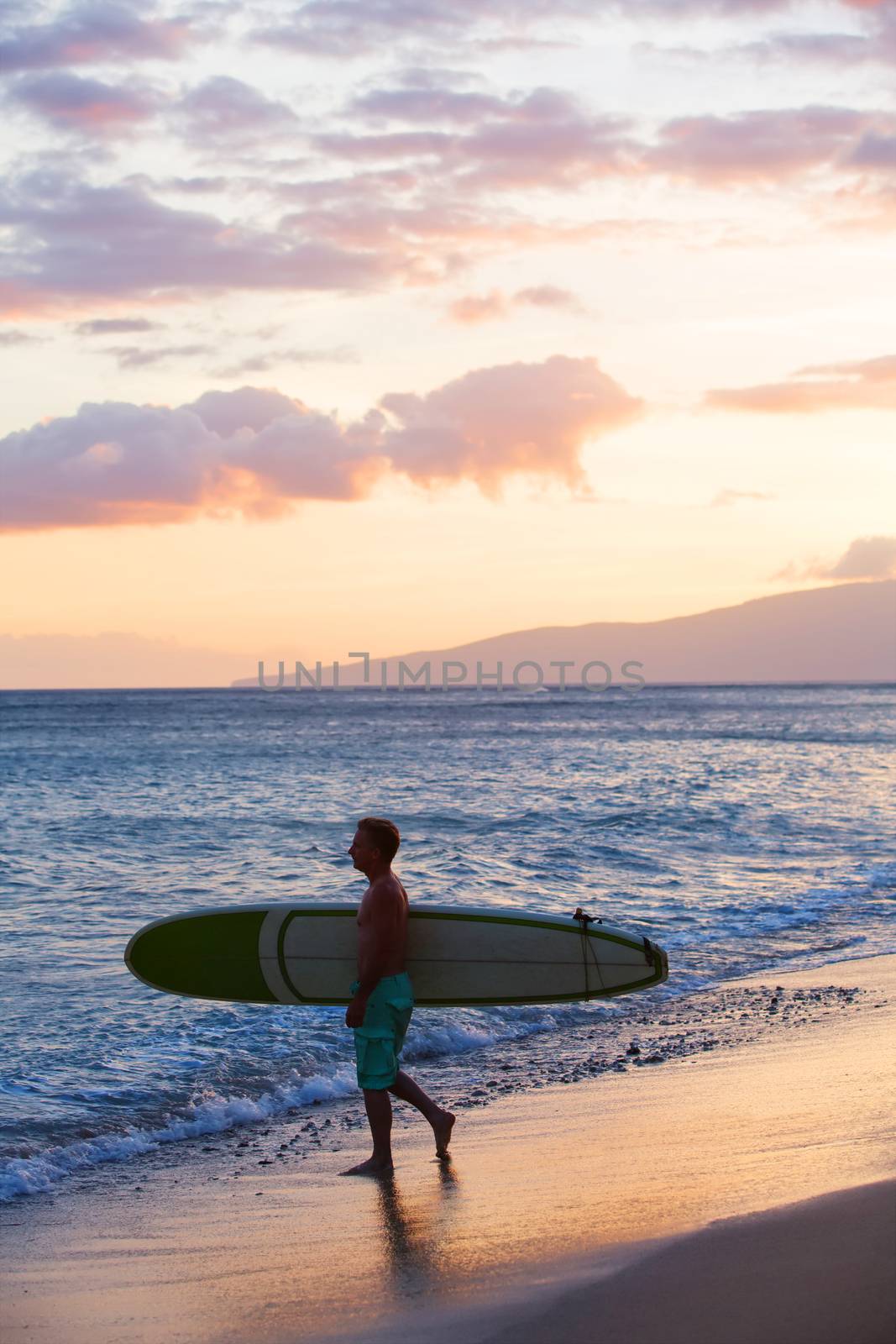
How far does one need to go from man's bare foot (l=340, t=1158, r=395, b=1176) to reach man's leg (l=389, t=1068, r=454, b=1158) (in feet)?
0.84

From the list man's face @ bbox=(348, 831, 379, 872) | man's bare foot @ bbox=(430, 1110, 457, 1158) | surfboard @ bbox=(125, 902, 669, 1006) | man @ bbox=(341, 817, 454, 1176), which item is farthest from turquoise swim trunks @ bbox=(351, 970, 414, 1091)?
surfboard @ bbox=(125, 902, 669, 1006)

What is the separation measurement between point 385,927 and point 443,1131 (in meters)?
0.98

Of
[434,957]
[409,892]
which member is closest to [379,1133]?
[434,957]

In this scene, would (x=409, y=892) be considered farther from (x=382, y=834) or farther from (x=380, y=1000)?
(x=382, y=834)

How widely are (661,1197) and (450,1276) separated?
1015mm

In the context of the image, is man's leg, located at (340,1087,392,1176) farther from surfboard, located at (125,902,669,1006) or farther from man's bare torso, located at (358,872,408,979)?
surfboard, located at (125,902,669,1006)

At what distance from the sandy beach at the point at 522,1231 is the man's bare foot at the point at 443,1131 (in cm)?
11

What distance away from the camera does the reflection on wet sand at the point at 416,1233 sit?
4051mm

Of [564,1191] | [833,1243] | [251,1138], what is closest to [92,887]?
[251,1138]

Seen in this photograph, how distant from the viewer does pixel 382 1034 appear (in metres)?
5.46

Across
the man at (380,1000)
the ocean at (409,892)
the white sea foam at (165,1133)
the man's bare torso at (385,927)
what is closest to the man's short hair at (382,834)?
the man at (380,1000)

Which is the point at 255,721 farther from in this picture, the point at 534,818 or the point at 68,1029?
the point at 68,1029

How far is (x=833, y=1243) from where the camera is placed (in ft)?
12.9

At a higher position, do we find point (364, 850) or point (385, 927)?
point (364, 850)
